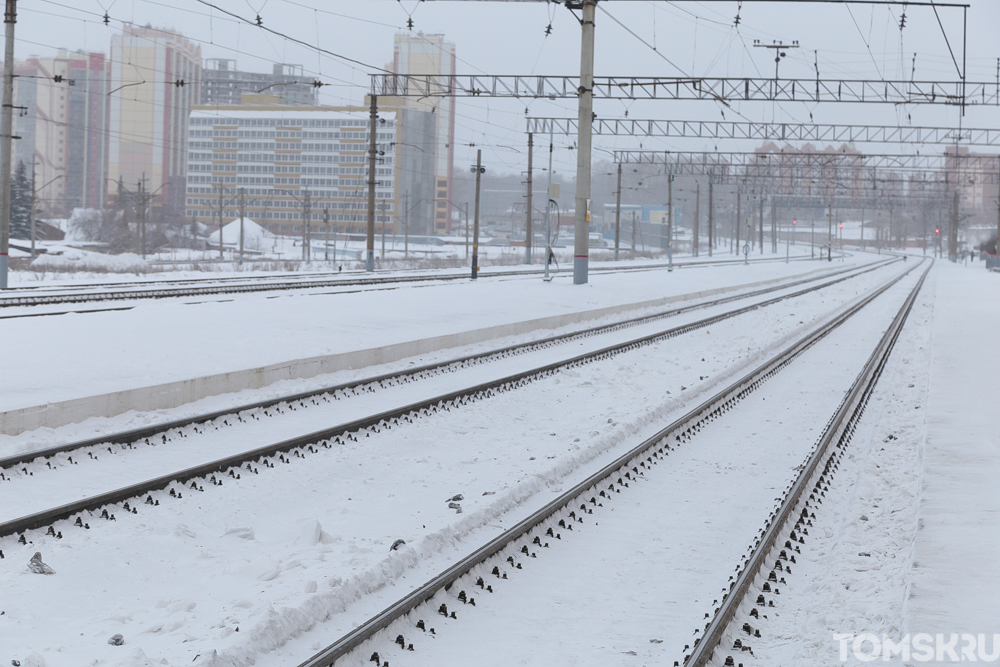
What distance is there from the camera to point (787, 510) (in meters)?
7.18

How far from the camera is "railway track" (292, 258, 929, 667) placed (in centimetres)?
483

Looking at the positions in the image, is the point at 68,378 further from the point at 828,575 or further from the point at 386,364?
the point at 828,575

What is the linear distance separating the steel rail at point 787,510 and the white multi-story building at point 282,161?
143430mm

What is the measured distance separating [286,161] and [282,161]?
35.8 inches

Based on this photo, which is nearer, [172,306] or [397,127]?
[172,306]

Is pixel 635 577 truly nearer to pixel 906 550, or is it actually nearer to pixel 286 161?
pixel 906 550

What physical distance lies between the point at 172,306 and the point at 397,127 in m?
137

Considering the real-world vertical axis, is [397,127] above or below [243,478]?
above

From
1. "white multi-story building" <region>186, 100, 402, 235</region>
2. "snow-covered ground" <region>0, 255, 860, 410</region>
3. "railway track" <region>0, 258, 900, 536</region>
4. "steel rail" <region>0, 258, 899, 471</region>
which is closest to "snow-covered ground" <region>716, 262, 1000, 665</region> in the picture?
"railway track" <region>0, 258, 900, 536</region>

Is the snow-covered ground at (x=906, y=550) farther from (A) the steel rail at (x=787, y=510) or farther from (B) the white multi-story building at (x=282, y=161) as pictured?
(B) the white multi-story building at (x=282, y=161)

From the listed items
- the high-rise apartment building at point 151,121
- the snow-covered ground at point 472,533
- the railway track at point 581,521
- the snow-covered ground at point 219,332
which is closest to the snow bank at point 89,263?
the snow-covered ground at point 219,332

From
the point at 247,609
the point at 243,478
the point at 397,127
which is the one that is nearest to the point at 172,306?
the point at 243,478

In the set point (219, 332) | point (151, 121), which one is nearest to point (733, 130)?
point (219, 332)

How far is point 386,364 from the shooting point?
1477 centimetres
